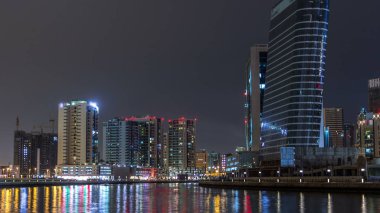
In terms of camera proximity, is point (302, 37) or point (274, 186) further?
Answer: point (302, 37)

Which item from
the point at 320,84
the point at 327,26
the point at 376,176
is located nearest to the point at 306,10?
the point at 327,26

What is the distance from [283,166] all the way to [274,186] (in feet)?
139

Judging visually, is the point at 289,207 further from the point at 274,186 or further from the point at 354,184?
the point at 274,186

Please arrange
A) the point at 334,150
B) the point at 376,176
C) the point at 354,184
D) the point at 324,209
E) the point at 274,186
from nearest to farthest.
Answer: the point at 324,209
the point at 354,184
the point at 376,176
the point at 274,186
the point at 334,150

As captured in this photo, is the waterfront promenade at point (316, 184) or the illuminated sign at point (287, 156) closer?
the waterfront promenade at point (316, 184)

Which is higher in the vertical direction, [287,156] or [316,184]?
[287,156]

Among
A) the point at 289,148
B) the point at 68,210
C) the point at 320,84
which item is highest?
the point at 320,84

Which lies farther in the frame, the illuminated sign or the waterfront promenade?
the illuminated sign

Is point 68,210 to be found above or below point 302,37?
below

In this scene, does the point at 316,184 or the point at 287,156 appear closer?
the point at 316,184

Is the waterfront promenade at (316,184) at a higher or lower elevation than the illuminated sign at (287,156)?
lower

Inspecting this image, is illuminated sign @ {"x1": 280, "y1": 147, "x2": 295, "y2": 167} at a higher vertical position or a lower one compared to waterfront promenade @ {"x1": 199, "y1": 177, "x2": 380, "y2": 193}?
higher

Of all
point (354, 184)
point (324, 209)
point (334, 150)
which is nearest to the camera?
point (324, 209)

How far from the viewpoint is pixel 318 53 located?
19550 cm
